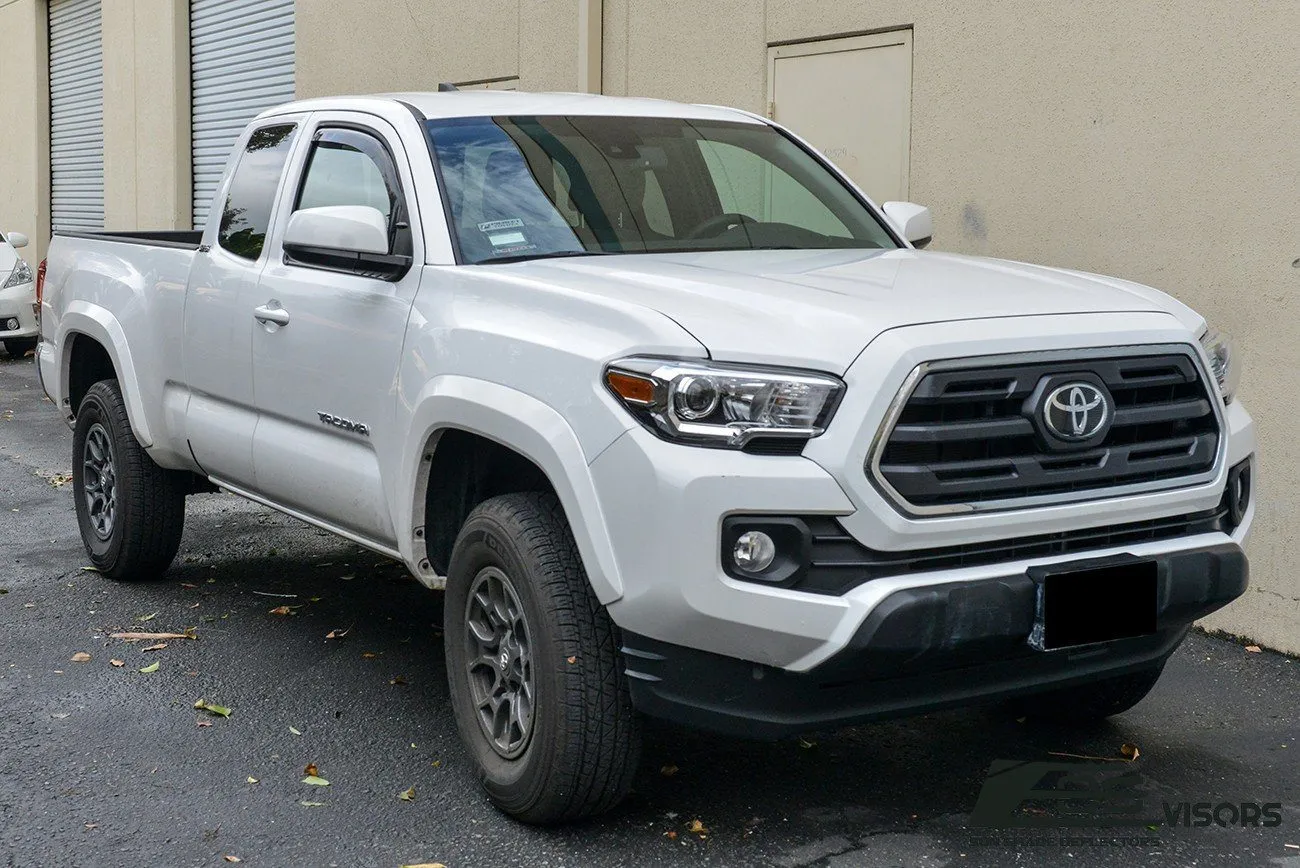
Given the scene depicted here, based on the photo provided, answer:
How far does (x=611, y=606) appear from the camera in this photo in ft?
11.3

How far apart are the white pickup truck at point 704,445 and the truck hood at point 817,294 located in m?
0.01

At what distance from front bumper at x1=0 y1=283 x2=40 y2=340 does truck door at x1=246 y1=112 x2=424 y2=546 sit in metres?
11.0

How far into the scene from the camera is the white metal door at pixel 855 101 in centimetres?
746

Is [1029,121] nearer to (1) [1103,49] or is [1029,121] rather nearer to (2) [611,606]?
(1) [1103,49]

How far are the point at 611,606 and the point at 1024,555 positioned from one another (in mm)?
958

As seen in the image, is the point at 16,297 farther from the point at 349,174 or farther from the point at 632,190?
the point at 632,190

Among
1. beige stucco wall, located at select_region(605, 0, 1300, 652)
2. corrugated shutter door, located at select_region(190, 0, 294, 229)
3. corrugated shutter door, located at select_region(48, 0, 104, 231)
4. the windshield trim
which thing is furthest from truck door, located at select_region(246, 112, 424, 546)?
corrugated shutter door, located at select_region(48, 0, 104, 231)

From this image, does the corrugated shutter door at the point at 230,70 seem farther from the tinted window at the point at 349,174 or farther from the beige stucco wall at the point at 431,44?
the tinted window at the point at 349,174

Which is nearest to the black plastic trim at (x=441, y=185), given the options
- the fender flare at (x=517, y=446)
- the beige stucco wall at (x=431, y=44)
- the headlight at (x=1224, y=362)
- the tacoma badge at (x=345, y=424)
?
the fender flare at (x=517, y=446)

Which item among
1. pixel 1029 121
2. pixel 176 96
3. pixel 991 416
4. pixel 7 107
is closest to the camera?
pixel 991 416

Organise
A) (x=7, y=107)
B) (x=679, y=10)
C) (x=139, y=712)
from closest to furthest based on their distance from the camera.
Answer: (x=139, y=712) < (x=679, y=10) < (x=7, y=107)

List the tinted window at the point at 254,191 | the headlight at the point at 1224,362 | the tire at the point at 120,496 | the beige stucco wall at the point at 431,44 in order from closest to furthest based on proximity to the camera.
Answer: the headlight at the point at 1224,362 → the tinted window at the point at 254,191 → the tire at the point at 120,496 → the beige stucco wall at the point at 431,44

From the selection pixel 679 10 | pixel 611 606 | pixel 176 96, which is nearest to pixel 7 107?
pixel 176 96

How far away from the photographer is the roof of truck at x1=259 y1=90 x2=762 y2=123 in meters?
4.84
